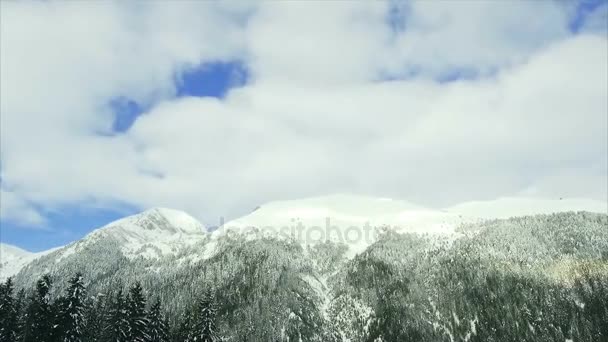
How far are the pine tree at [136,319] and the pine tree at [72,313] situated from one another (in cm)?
613

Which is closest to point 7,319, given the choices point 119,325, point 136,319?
point 119,325

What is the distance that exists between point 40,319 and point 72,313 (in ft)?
20.8

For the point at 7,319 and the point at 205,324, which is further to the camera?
the point at 7,319

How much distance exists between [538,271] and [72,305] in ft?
622

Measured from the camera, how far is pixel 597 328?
6142 inches

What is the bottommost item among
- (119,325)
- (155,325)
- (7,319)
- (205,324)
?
(155,325)

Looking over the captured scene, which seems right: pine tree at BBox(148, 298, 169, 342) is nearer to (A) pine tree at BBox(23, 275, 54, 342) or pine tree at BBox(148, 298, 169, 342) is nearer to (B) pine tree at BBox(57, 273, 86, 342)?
(B) pine tree at BBox(57, 273, 86, 342)

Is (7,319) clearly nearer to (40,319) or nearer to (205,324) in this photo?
(40,319)

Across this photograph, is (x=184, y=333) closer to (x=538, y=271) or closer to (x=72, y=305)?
(x=72, y=305)

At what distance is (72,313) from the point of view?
5956 cm

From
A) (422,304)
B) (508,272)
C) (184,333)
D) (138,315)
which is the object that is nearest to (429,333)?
(422,304)

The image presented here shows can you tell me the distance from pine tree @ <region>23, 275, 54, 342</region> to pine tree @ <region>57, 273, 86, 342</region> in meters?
1.59

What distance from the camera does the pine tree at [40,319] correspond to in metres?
61.0

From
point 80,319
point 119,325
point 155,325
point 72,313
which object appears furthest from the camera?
point 155,325
